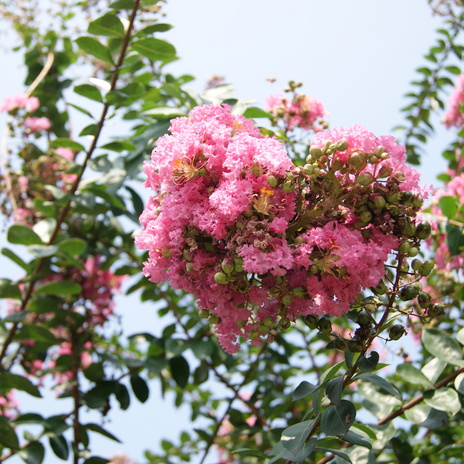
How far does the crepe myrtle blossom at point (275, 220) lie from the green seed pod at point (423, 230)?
2cm

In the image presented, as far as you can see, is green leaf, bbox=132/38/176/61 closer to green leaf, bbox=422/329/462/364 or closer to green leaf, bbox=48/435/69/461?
green leaf, bbox=422/329/462/364

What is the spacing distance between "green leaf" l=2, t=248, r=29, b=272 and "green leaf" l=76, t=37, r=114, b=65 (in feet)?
2.84

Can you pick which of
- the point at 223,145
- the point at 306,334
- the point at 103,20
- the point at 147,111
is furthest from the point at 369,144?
the point at 306,334

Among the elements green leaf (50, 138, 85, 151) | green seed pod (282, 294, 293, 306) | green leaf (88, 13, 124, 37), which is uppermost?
green leaf (88, 13, 124, 37)

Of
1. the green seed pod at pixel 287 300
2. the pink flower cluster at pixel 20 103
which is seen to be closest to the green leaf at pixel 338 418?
the green seed pod at pixel 287 300

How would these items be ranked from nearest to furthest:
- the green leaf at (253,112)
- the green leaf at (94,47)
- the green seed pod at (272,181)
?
the green seed pod at (272,181) → the green leaf at (253,112) → the green leaf at (94,47)

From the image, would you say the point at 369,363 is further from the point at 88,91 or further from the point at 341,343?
the point at 88,91

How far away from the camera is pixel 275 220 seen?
4.11 ft

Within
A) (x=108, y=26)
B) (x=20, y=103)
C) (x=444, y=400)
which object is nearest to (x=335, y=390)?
(x=444, y=400)

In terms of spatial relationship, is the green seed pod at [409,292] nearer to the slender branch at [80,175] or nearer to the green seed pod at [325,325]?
the green seed pod at [325,325]

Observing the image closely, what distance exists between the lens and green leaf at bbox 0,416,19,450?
212cm

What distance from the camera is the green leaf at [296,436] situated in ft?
4.33

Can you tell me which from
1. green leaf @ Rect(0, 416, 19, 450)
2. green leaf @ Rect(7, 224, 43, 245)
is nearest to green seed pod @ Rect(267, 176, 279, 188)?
green leaf @ Rect(7, 224, 43, 245)

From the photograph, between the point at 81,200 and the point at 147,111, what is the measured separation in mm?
555
